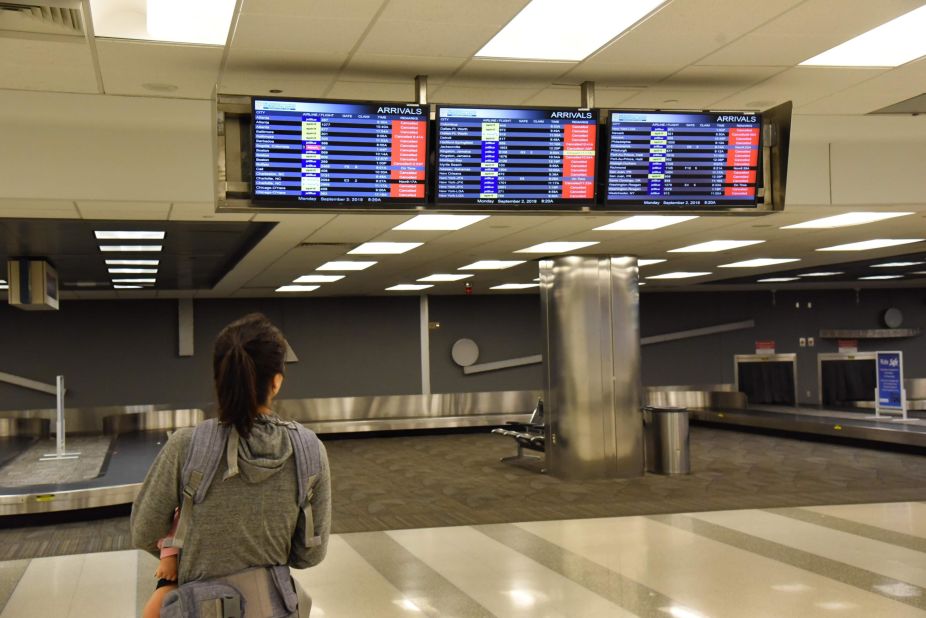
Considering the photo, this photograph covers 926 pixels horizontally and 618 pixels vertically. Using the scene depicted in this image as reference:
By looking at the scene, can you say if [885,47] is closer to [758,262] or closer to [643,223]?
[643,223]

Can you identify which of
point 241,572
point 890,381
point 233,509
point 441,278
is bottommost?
point 890,381

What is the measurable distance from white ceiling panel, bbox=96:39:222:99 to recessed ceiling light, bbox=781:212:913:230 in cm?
596

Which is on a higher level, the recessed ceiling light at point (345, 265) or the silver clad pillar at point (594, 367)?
the recessed ceiling light at point (345, 265)

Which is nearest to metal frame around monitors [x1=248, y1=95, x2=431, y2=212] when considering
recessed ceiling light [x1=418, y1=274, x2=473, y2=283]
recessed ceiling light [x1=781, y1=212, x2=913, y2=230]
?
recessed ceiling light [x1=781, y1=212, x2=913, y2=230]

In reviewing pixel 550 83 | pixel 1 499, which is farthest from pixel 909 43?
pixel 1 499

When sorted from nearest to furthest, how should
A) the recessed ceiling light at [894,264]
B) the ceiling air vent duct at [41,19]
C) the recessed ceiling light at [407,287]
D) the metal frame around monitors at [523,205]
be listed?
1. the ceiling air vent duct at [41,19]
2. the metal frame around monitors at [523,205]
3. the recessed ceiling light at [894,264]
4. the recessed ceiling light at [407,287]

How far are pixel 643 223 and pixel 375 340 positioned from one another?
41.4 feet

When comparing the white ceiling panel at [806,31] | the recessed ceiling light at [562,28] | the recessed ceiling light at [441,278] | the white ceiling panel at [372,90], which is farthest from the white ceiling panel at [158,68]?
the recessed ceiling light at [441,278]

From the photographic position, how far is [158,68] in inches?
224

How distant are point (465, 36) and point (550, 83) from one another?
3.82ft

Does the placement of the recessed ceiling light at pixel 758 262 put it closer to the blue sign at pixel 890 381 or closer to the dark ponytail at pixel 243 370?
the blue sign at pixel 890 381

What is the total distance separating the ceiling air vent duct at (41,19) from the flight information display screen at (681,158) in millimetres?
3011

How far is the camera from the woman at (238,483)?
8.07ft

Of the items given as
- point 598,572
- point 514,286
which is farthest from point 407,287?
point 598,572
